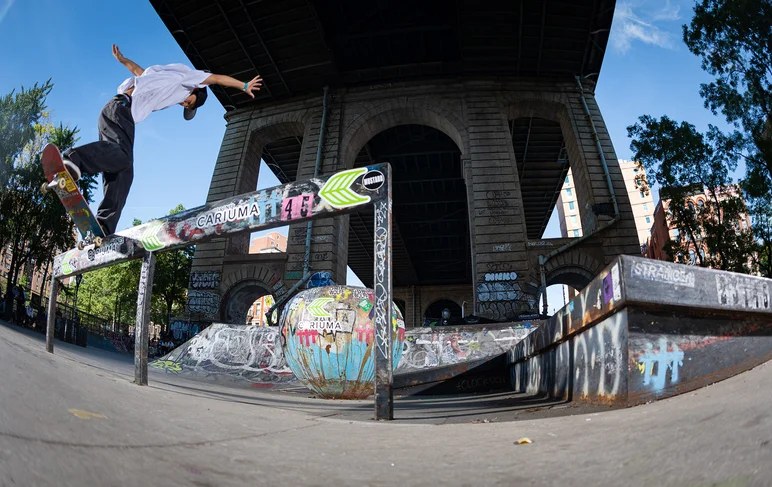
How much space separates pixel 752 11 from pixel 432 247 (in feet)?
101

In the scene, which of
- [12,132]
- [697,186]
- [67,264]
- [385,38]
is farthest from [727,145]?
[12,132]

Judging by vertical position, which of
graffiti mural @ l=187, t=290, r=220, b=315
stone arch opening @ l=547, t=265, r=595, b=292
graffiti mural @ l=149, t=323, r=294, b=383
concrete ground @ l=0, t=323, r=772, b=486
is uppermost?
stone arch opening @ l=547, t=265, r=595, b=292

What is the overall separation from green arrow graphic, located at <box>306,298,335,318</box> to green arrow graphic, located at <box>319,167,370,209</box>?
2.23 meters

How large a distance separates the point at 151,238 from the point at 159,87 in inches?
119

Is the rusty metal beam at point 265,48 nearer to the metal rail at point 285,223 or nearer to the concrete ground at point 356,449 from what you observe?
the metal rail at point 285,223

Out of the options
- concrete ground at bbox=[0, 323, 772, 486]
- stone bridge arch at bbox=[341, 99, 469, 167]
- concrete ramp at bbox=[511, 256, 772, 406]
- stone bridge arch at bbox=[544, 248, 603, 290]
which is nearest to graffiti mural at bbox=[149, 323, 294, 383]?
concrete ramp at bbox=[511, 256, 772, 406]

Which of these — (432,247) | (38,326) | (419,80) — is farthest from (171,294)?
(419,80)

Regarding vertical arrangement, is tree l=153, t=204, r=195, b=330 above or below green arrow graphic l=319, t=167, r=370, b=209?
above

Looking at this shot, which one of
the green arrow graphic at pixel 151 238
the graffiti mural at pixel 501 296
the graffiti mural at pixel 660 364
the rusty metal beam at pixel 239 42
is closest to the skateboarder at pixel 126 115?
the green arrow graphic at pixel 151 238

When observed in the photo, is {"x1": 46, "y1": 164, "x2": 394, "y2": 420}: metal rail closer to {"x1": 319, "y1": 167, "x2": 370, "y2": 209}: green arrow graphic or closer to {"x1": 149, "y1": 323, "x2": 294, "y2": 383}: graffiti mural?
{"x1": 319, "y1": 167, "x2": 370, "y2": 209}: green arrow graphic

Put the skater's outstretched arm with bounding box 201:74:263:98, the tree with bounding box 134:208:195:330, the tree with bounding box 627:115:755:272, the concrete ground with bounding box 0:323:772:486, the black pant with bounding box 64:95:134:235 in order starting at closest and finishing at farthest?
the concrete ground with bounding box 0:323:772:486, the black pant with bounding box 64:95:134:235, the skater's outstretched arm with bounding box 201:74:263:98, the tree with bounding box 627:115:755:272, the tree with bounding box 134:208:195:330

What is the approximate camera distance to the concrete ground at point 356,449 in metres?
1.32

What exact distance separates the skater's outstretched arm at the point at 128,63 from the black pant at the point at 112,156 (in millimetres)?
689

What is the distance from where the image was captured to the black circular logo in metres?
4.73
